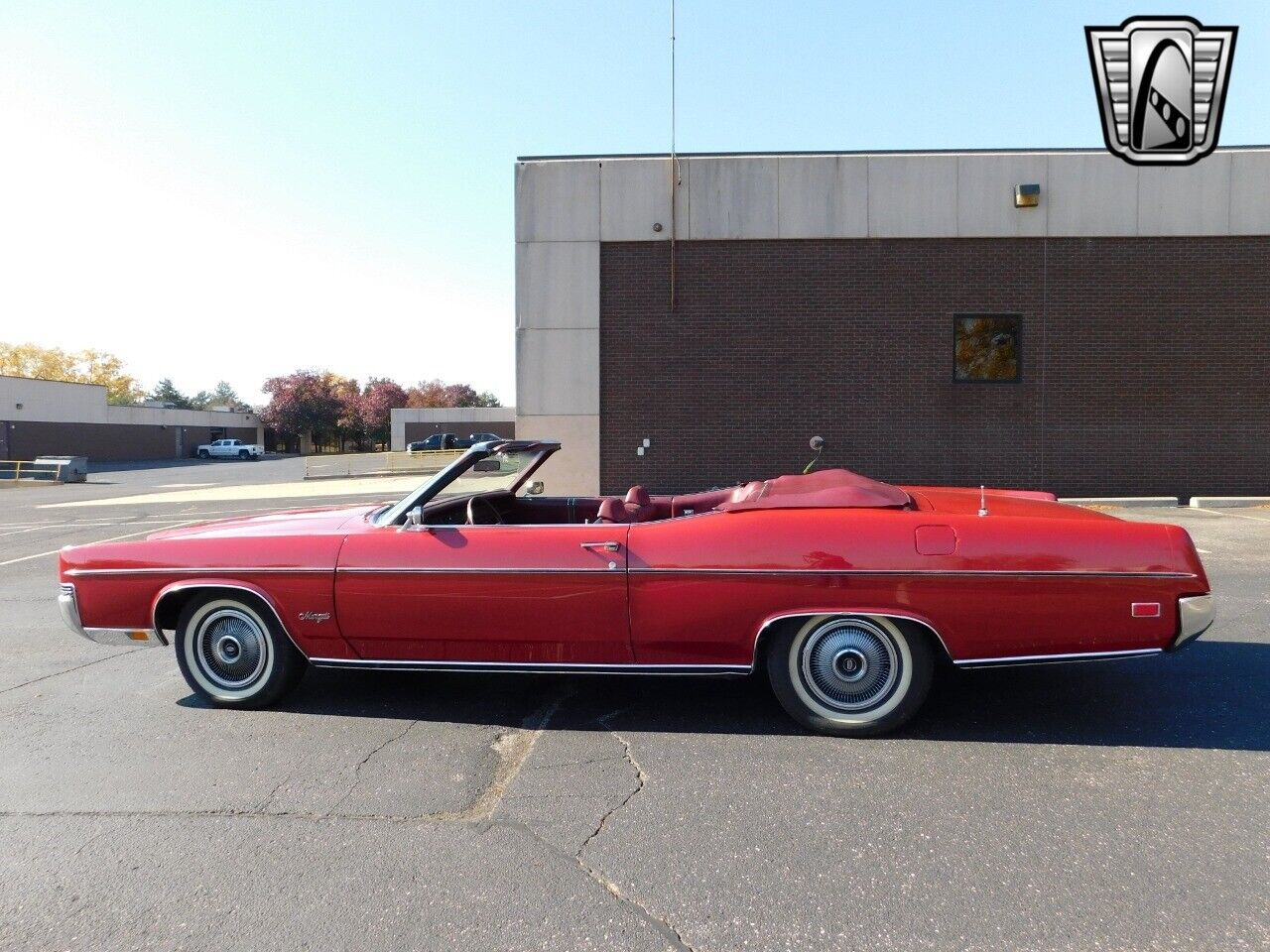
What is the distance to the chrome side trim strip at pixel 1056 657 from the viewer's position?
3439mm

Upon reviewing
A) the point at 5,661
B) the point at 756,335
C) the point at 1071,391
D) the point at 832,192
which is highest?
the point at 832,192

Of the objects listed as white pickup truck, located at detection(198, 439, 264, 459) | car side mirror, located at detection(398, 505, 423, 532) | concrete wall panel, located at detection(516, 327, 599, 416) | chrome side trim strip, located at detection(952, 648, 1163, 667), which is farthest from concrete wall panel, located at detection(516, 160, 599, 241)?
white pickup truck, located at detection(198, 439, 264, 459)

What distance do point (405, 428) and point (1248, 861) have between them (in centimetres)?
5943

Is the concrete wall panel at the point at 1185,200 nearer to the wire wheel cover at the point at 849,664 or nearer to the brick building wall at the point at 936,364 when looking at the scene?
the brick building wall at the point at 936,364

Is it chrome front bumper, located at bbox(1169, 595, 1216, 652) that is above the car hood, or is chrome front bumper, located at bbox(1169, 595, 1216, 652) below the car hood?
below

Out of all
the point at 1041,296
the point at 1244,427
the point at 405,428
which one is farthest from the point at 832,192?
the point at 405,428

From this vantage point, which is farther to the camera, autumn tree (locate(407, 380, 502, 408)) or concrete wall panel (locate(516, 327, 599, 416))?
autumn tree (locate(407, 380, 502, 408))

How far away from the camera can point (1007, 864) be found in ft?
8.56

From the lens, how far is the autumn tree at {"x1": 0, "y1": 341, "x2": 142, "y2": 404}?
70.1 m

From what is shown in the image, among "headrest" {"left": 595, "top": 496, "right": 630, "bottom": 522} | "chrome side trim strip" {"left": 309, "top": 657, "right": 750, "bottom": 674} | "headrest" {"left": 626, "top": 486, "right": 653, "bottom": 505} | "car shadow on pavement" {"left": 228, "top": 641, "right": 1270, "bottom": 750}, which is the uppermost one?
"headrest" {"left": 626, "top": 486, "right": 653, "bottom": 505}

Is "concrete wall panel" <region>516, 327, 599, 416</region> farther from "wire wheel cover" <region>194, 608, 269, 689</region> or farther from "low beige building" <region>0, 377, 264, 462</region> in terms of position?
"low beige building" <region>0, 377, 264, 462</region>

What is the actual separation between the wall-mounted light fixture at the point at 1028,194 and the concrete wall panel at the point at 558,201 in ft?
20.9

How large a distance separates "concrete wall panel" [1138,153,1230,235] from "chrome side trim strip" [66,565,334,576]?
13.6 meters

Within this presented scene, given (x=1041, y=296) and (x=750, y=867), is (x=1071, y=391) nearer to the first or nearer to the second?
(x=1041, y=296)
